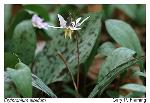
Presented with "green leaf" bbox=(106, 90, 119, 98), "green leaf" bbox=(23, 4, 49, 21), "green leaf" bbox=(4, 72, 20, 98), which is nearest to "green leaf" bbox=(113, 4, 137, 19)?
"green leaf" bbox=(23, 4, 49, 21)

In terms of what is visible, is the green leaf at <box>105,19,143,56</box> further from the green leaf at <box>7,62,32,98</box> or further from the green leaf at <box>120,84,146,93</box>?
the green leaf at <box>7,62,32,98</box>

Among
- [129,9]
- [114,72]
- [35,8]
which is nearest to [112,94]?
[114,72]

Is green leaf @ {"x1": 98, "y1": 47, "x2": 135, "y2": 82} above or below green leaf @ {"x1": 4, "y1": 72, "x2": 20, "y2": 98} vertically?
above

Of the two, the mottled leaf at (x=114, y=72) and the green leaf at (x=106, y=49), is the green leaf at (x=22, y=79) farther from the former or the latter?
the green leaf at (x=106, y=49)

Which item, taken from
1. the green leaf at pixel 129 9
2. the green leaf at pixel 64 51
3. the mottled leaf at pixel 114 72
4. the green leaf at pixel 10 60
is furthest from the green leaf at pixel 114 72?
the green leaf at pixel 129 9
